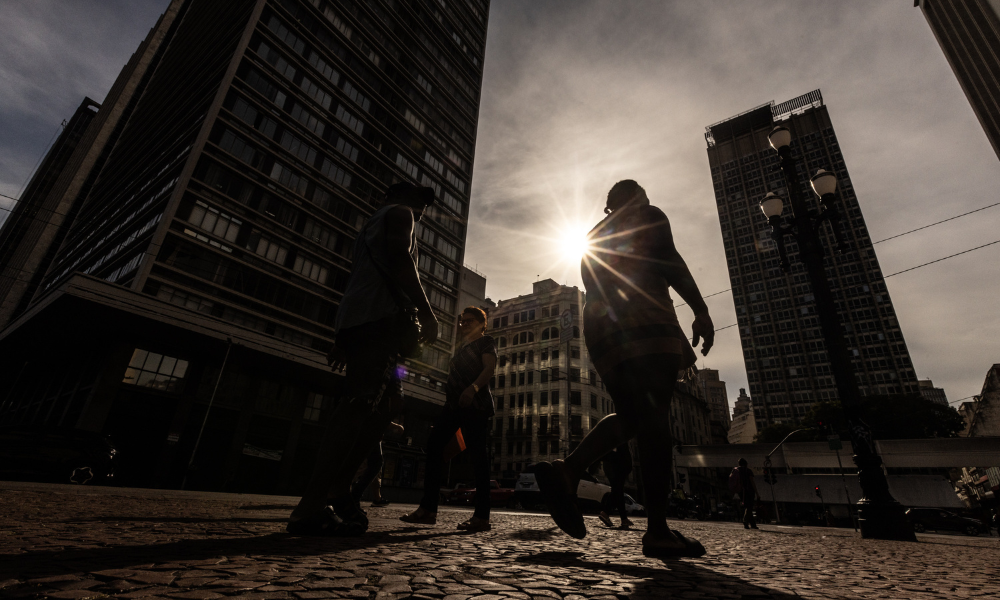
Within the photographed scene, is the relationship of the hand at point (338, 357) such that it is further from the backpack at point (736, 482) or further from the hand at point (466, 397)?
the backpack at point (736, 482)

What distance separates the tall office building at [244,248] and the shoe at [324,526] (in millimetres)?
24688

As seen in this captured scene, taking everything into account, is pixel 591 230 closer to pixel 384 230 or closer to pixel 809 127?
pixel 384 230

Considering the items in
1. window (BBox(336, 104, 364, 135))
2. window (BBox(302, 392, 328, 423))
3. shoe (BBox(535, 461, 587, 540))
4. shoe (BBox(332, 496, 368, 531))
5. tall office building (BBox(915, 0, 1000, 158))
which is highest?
tall office building (BBox(915, 0, 1000, 158))

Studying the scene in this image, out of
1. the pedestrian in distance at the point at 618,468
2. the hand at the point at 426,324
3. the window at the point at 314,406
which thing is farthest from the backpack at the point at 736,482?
the window at the point at 314,406

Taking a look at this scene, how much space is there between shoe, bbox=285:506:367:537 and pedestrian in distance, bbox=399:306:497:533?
122cm

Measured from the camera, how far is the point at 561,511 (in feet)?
8.55

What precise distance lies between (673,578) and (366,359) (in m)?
1.84

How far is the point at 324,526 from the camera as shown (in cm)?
220

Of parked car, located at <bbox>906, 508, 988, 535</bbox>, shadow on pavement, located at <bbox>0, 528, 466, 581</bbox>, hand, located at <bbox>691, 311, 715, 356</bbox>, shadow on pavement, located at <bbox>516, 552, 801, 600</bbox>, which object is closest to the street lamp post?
hand, located at <bbox>691, 311, 715, 356</bbox>

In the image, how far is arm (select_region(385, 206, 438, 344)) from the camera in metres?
2.70

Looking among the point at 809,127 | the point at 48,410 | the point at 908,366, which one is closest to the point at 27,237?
the point at 48,410

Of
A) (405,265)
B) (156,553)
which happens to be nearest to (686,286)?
(405,265)

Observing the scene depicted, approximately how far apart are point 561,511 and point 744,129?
431 feet

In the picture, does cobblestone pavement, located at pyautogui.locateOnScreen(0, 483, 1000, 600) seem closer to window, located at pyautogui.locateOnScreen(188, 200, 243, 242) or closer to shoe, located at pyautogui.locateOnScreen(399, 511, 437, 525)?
shoe, located at pyautogui.locateOnScreen(399, 511, 437, 525)
